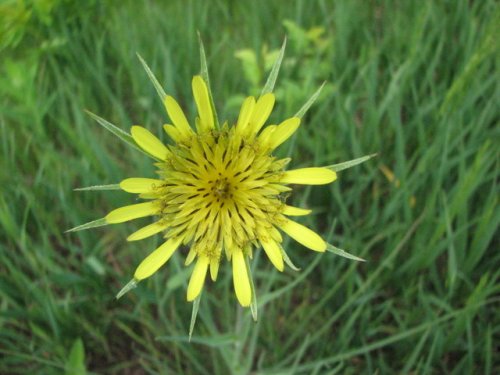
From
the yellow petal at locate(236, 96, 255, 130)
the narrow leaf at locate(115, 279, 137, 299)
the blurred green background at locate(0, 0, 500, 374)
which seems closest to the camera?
the narrow leaf at locate(115, 279, 137, 299)

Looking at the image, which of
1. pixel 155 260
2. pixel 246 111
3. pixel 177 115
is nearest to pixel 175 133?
pixel 177 115

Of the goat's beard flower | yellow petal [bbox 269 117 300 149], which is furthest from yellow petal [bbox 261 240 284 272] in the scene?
yellow petal [bbox 269 117 300 149]

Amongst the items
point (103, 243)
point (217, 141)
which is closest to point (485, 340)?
point (217, 141)

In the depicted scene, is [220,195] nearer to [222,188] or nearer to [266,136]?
[222,188]

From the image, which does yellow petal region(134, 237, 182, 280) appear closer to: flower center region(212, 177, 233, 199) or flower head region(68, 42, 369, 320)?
flower head region(68, 42, 369, 320)

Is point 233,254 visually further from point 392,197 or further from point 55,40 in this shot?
point 55,40

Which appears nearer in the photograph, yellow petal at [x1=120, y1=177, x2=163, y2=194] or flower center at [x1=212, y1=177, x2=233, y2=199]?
yellow petal at [x1=120, y1=177, x2=163, y2=194]

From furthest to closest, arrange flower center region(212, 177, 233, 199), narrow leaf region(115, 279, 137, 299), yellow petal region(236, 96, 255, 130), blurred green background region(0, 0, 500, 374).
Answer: blurred green background region(0, 0, 500, 374), flower center region(212, 177, 233, 199), yellow petal region(236, 96, 255, 130), narrow leaf region(115, 279, 137, 299)
